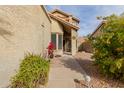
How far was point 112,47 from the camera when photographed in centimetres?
991

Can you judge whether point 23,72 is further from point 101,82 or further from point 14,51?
point 101,82

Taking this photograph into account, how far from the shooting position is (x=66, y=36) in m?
26.2

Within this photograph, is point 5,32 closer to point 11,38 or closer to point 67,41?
point 11,38

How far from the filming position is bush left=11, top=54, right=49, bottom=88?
7.11m

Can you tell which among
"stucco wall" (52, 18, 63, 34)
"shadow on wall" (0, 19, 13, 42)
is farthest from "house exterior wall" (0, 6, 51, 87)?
"stucco wall" (52, 18, 63, 34)

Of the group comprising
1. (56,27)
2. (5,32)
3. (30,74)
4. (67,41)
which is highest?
(56,27)

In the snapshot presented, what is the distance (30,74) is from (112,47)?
4.43 m

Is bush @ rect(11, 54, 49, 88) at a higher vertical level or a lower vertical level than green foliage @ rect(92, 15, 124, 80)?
lower

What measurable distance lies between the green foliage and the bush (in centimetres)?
307

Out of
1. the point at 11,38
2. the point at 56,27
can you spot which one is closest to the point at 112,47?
the point at 11,38

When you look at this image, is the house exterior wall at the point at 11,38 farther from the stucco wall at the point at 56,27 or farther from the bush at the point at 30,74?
the stucco wall at the point at 56,27

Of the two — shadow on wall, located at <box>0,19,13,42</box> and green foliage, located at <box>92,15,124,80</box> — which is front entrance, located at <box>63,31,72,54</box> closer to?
green foliage, located at <box>92,15,124,80</box>

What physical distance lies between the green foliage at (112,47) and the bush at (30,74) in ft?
10.1
